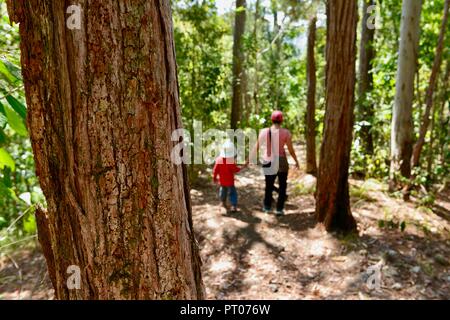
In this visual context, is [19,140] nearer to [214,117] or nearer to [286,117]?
[214,117]

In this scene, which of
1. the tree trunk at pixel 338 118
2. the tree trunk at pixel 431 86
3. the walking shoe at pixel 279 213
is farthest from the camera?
the walking shoe at pixel 279 213

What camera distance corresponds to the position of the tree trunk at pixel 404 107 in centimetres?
638

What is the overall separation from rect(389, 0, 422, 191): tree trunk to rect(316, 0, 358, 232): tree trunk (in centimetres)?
197

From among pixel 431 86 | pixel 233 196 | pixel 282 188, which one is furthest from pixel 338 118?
pixel 233 196

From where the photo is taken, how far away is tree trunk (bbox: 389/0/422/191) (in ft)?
20.9

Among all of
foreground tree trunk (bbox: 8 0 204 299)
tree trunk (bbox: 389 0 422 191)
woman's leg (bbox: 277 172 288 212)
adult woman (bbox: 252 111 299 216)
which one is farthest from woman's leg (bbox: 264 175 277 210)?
foreground tree trunk (bbox: 8 0 204 299)

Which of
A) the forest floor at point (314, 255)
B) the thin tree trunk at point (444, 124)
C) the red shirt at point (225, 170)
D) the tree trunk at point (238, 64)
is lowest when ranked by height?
the forest floor at point (314, 255)

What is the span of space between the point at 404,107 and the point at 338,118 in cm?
248

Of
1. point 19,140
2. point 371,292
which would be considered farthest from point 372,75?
point 19,140

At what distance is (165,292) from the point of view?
48.6 inches

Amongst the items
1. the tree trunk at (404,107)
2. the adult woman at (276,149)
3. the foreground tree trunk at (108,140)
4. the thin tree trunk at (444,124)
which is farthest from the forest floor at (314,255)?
the foreground tree trunk at (108,140)

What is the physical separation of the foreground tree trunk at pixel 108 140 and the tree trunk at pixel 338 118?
4.12 m

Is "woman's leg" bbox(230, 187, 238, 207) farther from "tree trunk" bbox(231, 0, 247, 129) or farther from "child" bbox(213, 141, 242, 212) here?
"tree trunk" bbox(231, 0, 247, 129)

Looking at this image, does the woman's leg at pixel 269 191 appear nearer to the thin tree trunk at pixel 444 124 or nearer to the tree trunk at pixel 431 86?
the tree trunk at pixel 431 86
